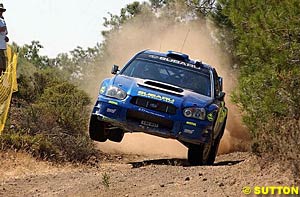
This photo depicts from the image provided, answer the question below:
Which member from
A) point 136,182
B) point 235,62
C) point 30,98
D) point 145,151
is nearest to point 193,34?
point 235,62

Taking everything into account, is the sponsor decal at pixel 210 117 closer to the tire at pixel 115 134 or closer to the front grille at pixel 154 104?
the front grille at pixel 154 104

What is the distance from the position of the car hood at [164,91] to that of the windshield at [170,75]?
44 centimetres

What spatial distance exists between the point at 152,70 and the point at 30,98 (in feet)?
21.7

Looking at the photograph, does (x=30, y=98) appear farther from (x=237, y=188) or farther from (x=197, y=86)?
(x=237, y=188)

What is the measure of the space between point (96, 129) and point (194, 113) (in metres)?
1.95

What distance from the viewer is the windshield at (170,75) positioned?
474 inches

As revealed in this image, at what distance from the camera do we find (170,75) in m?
12.2

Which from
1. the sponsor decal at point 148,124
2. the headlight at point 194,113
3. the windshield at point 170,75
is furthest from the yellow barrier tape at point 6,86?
the headlight at point 194,113

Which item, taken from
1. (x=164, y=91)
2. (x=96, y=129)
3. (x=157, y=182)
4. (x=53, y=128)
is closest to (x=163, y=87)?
(x=164, y=91)

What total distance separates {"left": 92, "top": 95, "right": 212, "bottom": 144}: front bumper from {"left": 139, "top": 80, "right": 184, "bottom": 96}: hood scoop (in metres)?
0.39

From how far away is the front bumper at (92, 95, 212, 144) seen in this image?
36.3 ft

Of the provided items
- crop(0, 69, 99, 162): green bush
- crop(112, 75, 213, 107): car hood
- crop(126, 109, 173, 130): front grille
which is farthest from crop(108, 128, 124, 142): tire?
crop(126, 109, 173, 130): front grille

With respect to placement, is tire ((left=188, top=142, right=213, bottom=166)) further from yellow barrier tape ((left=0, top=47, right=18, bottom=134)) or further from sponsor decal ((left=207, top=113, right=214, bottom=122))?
yellow barrier tape ((left=0, top=47, right=18, bottom=134))

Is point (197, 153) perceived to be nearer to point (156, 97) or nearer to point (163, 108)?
point (163, 108)
